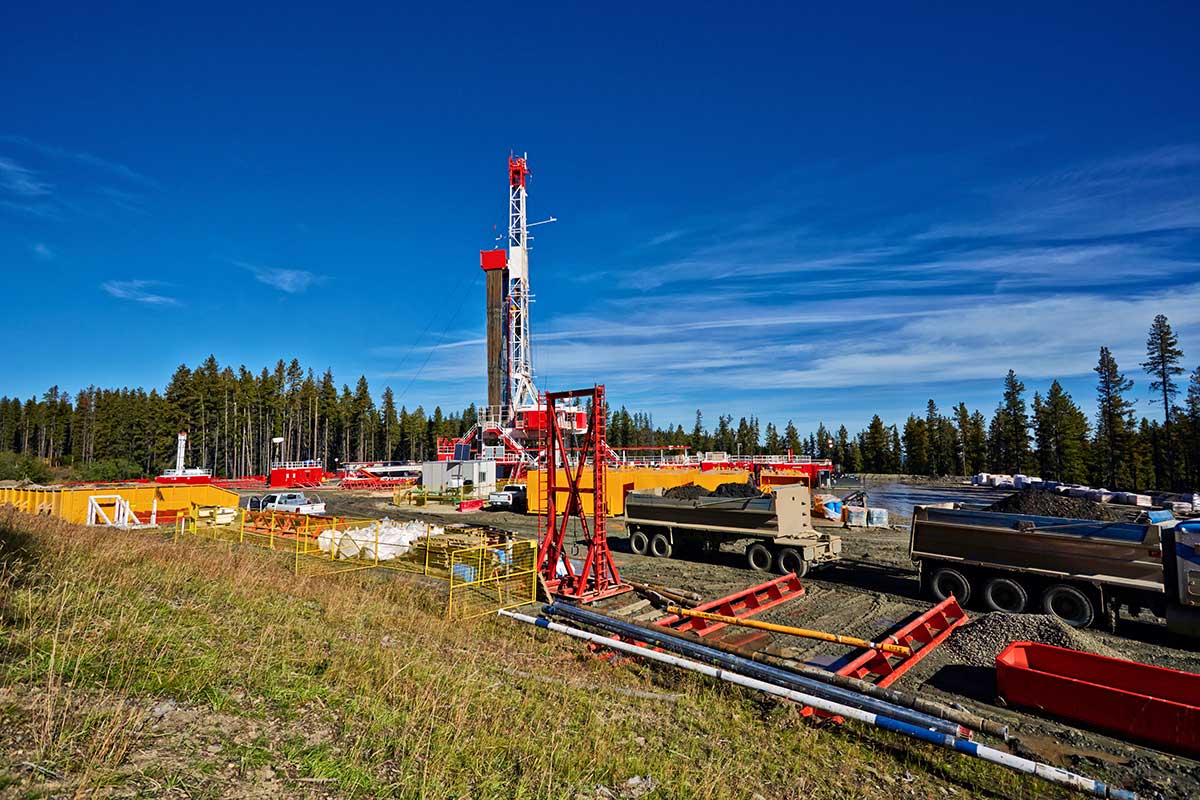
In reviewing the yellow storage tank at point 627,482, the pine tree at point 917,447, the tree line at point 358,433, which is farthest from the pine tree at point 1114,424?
the yellow storage tank at point 627,482

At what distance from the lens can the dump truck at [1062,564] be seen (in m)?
10.1

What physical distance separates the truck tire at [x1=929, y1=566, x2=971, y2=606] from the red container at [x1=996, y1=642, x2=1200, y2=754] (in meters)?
4.52

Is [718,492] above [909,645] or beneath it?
above

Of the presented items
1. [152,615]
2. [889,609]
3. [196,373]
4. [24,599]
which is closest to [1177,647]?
[889,609]

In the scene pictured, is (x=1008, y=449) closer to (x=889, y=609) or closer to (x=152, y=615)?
(x=889, y=609)

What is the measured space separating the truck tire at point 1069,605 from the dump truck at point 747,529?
5.42 metres

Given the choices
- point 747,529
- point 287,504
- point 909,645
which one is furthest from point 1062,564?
point 287,504

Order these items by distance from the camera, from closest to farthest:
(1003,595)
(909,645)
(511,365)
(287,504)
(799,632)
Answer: (799,632) → (909,645) → (1003,595) → (287,504) → (511,365)

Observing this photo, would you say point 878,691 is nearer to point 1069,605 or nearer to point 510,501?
point 1069,605

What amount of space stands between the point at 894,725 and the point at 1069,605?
780 centimetres

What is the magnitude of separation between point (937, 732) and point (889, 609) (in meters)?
6.94

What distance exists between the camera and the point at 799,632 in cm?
971

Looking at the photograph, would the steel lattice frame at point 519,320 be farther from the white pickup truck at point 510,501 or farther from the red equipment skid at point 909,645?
the red equipment skid at point 909,645

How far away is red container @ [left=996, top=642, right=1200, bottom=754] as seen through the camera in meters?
6.52
